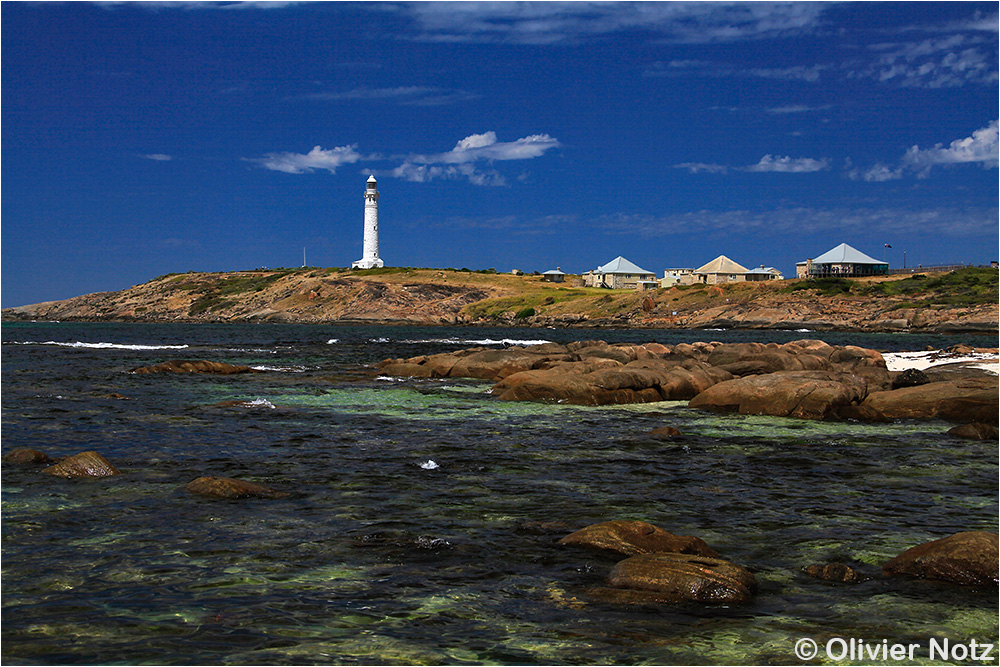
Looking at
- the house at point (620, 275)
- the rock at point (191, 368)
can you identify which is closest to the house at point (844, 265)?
the house at point (620, 275)

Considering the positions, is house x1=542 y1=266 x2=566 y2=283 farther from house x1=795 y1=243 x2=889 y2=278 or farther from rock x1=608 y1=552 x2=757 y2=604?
rock x1=608 y1=552 x2=757 y2=604

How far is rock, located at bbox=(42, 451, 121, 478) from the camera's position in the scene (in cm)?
1356

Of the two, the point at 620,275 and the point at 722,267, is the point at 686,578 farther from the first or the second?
the point at 620,275

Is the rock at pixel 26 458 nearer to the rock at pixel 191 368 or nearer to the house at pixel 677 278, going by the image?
the rock at pixel 191 368

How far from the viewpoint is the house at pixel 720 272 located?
131500 millimetres

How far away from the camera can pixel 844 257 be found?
12388cm

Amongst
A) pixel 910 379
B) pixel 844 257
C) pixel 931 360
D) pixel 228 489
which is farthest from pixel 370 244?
pixel 228 489

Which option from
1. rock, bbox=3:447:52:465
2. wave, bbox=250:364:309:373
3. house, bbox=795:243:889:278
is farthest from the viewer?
house, bbox=795:243:889:278

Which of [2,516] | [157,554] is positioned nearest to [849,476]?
[157,554]

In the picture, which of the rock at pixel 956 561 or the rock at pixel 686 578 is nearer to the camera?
the rock at pixel 686 578

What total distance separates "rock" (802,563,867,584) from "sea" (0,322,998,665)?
0.48 feet

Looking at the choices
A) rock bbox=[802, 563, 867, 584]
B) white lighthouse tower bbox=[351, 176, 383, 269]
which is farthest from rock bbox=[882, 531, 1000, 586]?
white lighthouse tower bbox=[351, 176, 383, 269]

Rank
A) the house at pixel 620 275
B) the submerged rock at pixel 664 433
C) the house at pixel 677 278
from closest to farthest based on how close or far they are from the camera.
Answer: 1. the submerged rock at pixel 664 433
2. the house at pixel 677 278
3. the house at pixel 620 275

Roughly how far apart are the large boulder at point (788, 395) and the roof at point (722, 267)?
11271 cm
